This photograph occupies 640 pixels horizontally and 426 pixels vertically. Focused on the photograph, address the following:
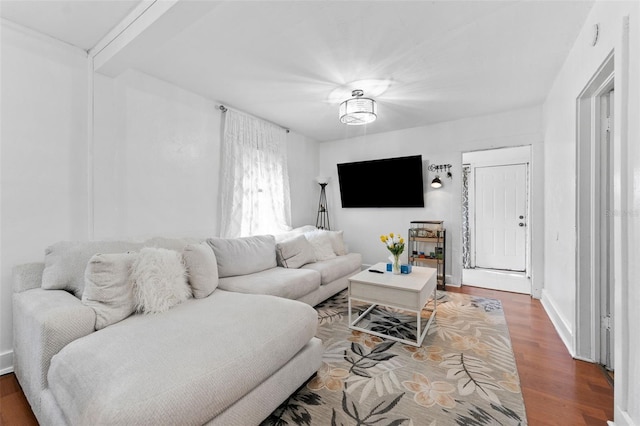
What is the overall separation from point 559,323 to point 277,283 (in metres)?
2.72

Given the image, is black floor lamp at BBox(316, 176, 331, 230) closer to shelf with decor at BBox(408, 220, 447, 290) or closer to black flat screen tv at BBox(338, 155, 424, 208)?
black flat screen tv at BBox(338, 155, 424, 208)

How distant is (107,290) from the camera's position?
1.65m

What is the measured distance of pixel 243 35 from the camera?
2113mm

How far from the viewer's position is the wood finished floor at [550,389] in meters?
1.56

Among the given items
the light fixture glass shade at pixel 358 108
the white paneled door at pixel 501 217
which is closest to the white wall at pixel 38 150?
the light fixture glass shade at pixel 358 108

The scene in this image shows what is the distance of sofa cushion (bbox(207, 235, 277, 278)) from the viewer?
2787 mm

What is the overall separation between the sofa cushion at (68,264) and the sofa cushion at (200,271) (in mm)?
517

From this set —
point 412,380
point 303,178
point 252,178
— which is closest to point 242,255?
point 252,178

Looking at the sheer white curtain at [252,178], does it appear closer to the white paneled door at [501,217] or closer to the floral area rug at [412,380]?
the floral area rug at [412,380]

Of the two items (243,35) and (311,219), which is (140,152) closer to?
(243,35)

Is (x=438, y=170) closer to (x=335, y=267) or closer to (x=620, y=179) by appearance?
(x=335, y=267)

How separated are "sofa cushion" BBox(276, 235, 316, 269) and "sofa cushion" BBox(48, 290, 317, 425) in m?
1.57

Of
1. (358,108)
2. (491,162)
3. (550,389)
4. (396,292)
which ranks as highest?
(358,108)

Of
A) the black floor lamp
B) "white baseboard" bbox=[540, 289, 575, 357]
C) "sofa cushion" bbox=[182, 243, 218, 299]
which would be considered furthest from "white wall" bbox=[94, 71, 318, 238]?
"white baseboard" bbox=[540, 289, 575, 357]
